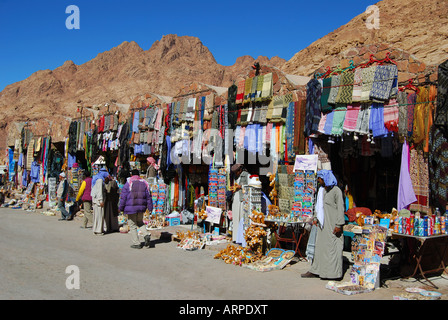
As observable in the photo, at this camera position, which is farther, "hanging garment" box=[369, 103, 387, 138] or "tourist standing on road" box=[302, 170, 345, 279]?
"hanging garment" box=[369, 103, 387, 138]

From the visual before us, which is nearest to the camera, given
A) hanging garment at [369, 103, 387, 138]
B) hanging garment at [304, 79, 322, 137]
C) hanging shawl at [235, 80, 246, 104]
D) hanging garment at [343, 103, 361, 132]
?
hanging garment at [369, 103, 387, 138]

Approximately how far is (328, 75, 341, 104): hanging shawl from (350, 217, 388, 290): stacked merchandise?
9.53 ft

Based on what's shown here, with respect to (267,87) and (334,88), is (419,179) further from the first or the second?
(267,87)

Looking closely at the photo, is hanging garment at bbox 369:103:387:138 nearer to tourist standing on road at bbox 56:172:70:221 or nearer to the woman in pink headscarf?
the woman in pink headscarf

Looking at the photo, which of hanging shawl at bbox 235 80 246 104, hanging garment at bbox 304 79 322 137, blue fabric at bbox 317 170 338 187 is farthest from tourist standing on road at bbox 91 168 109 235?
blue fabric at bbox 317 170 338 187

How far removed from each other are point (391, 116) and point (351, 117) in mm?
822

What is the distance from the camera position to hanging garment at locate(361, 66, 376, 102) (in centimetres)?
748

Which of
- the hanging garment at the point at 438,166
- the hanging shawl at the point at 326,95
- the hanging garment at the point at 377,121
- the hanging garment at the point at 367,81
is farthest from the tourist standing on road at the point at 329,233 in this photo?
the hanging shawl at the point at 326,95

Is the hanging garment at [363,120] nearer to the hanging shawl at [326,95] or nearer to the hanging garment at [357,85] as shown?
the hanging garment at [357,85]

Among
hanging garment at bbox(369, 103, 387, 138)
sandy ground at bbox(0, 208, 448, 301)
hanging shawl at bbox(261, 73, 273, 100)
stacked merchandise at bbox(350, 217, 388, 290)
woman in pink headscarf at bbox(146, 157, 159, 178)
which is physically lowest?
sandy ground at bbox(0, 208, 448, 301)

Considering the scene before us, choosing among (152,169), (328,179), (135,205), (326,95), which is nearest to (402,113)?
(326,95)

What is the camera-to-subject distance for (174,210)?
13.1 metres
